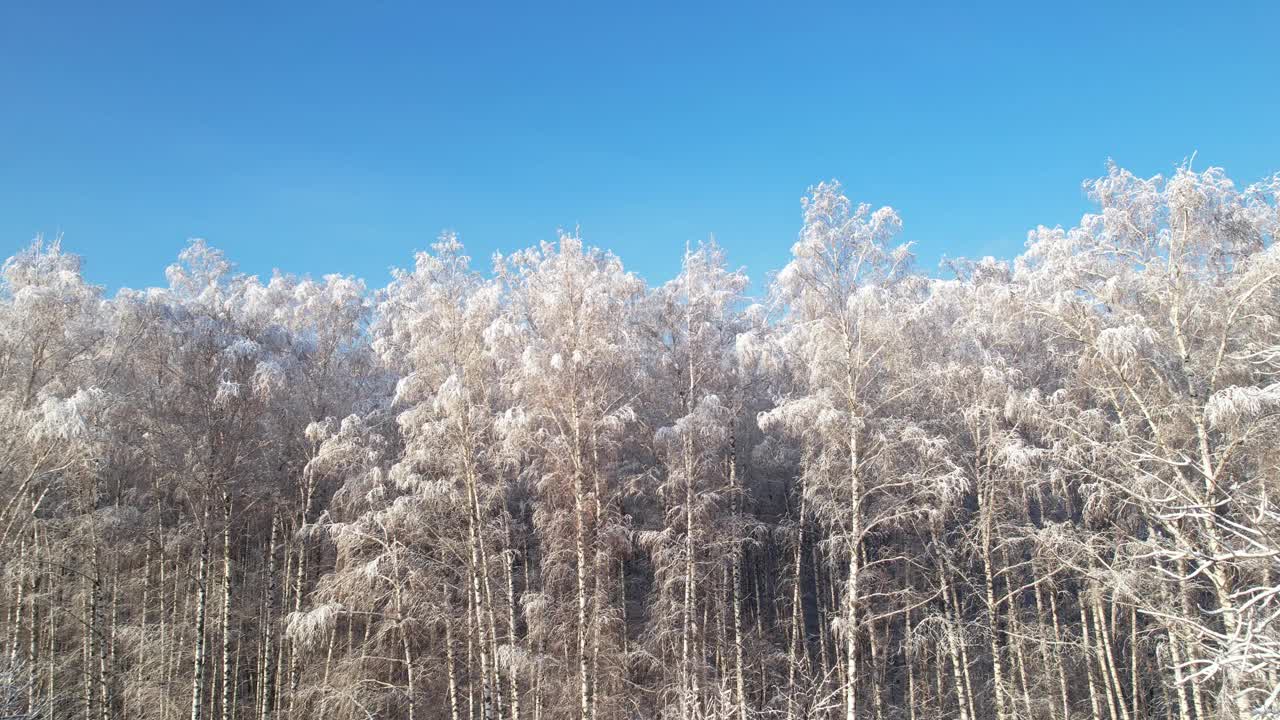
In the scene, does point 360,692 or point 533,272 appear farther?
point 533,272

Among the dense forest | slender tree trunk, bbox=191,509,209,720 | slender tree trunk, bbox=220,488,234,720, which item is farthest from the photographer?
slender tree trunk, bbox=220,488,234,720

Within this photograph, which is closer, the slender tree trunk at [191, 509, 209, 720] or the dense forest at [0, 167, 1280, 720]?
the dense forest at [0, 167, 1280, 720]

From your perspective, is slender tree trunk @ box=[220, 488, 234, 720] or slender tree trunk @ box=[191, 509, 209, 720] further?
slender tree trunk @ box=[220, 488, 234, 720]

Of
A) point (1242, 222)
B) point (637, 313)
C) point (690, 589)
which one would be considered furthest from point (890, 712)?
point (1242, 222)

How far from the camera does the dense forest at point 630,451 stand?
11812 mm

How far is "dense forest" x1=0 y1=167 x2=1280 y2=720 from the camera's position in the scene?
11.8m

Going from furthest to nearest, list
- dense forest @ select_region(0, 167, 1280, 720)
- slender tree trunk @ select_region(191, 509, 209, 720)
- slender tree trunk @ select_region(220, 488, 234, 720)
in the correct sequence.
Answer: slender tree trunk @ select_region(220, 488, 234, 720)
slender tree trunk @ select_region(191, 509, 209, 720)
dense forest @ select_region(0, 167, 1280, 720)

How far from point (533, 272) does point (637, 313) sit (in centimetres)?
272

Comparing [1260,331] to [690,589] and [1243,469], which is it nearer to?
[1243,469]

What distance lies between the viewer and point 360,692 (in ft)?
46.0

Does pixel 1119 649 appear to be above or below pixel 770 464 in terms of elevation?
below

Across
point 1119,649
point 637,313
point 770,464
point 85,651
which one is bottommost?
point 1119,649

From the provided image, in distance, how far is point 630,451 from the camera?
1783 centimetres

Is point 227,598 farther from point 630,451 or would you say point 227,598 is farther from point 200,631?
point 630,451
